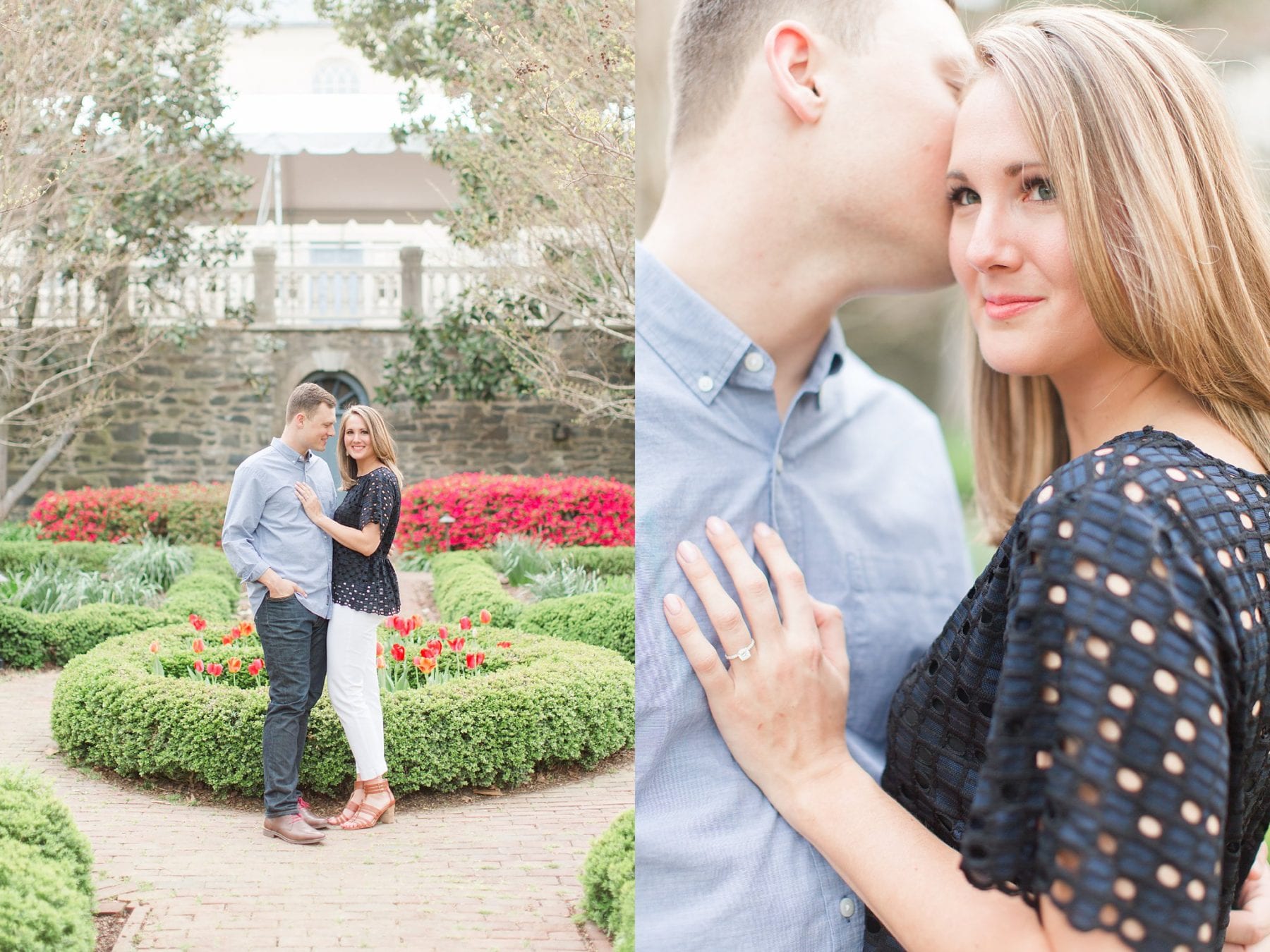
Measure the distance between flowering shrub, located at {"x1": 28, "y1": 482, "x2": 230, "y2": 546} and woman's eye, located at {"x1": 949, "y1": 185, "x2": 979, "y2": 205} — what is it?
2.99m

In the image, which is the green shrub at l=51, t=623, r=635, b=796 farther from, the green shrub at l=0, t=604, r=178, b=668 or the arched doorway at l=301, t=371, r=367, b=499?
the arched doorway at l=301, t=371, r=367, b=499

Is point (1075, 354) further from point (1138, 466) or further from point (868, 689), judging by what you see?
point (868, 689)

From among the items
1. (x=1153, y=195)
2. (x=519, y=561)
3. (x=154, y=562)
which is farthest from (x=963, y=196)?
(x=519, y=561)

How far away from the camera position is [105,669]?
9.47ft

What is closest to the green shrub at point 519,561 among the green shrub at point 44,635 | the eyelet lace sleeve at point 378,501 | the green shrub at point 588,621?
the green shrub at point 588,621

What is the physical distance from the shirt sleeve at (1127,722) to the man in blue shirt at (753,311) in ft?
0.99

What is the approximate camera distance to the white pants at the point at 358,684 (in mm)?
2609

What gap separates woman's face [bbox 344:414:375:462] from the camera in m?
2.59

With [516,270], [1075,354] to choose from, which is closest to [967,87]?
[1075,354]

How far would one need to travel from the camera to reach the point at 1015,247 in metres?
0.98

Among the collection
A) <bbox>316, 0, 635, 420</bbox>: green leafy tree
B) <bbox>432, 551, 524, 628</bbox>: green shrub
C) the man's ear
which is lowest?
<bbox>432, 551, 524, 628</bbox>: green shrub

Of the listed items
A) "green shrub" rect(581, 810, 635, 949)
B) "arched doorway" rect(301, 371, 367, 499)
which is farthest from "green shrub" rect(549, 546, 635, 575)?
"green shrub" rect(581, 810, 635, 949)

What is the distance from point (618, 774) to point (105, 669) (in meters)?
1.66

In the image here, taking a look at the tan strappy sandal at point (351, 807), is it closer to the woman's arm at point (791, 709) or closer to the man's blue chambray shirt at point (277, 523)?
the man's blue chambray shirt at point (277, 523)
